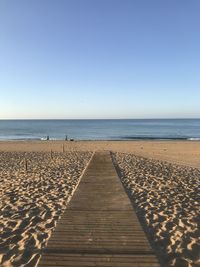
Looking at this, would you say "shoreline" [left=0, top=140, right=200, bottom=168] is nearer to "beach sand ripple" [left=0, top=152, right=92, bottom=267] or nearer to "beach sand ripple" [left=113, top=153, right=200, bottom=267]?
"beach sand ripple" [left=113, top=153, right=200, bottom=267]

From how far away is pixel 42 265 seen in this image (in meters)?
5.80

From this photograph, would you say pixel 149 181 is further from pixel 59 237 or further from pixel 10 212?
pixel 59 237

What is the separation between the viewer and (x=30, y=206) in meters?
10.7

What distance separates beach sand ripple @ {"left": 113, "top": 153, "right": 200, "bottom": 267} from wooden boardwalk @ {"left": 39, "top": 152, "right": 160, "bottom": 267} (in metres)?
0.57

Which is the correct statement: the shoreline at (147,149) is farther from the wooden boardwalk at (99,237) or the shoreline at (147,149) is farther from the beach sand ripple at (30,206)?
the wooden boardwalk at (99,237)

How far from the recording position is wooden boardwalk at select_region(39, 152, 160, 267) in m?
6.05

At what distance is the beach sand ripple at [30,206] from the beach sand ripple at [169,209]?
2.79 m

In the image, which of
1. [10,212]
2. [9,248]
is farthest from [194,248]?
[10,212]

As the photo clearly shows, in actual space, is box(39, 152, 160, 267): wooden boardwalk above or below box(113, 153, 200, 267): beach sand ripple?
above

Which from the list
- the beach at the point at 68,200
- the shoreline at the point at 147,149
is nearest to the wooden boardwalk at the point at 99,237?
the beach at the point at 68,200

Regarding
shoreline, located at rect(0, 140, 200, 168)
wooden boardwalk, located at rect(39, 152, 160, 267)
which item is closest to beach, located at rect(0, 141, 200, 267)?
wooden boardwalk, located at rect(39, 152, 160, 267)

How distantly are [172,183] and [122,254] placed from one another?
348 inches

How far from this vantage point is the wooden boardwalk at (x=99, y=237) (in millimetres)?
6047

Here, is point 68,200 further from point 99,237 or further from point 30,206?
point 99,237
